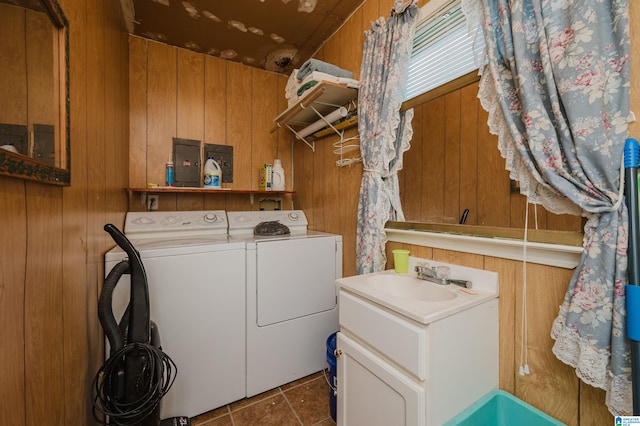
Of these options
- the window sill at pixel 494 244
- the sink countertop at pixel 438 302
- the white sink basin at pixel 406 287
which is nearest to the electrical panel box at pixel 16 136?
the sink countertop at pixel 438 302

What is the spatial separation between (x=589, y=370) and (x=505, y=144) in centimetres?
79

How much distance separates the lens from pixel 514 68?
3.13 ft

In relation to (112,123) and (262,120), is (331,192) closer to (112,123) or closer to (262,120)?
(262,120)

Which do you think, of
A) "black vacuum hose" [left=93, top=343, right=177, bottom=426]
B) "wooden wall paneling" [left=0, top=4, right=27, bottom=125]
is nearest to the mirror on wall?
"wooden wall paneling" [left=0, top=4, right=27, bottom=125]

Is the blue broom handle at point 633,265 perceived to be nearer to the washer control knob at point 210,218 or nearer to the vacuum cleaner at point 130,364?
the vacuum cleaner at point 130,364

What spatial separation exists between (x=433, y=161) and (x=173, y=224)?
2129 mm

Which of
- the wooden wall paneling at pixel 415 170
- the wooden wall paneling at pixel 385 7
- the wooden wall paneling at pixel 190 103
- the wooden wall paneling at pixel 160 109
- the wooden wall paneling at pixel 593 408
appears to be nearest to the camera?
the wooden wall paneling at pixel 593 408

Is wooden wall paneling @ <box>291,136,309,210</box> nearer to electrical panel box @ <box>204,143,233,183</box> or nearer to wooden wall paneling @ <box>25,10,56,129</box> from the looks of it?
electrical panel box @ <box>204,143,233,183</box>

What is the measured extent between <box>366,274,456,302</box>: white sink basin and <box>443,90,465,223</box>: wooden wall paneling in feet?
3.00

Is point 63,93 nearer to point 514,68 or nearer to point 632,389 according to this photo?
point 514,68

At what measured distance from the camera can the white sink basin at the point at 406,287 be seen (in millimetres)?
1255

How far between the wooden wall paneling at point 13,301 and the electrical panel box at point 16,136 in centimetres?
8

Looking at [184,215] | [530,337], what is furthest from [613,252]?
[184,215]

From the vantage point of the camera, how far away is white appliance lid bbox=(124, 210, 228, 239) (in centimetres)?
192
